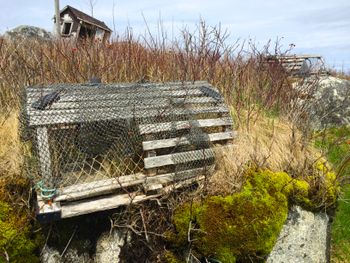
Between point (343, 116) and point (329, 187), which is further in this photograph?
point (343, 116)

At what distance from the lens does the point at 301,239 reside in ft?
10.8

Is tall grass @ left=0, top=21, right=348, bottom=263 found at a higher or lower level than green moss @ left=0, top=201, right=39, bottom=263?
higher

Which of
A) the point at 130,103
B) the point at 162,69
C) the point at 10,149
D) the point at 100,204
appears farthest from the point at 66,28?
the point at 100,204

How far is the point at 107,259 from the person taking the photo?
295cm

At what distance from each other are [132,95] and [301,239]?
84.9 inches

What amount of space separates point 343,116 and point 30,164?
7454 millimetres

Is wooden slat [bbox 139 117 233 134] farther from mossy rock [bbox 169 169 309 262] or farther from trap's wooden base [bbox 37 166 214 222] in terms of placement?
mossy rock [bbox 169 169 309 262]

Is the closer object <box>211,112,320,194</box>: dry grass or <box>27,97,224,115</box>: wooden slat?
<box>27,97,224,115</box>: wooden slat

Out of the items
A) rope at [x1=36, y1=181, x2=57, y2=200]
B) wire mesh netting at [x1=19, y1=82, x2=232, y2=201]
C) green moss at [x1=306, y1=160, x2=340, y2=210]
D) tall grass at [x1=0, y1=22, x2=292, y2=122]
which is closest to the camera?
rope at [x1=36, y1=181, x2=57, y2=200]

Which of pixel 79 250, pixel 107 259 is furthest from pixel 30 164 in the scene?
pixel 107 259

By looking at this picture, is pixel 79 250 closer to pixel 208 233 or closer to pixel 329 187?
pixel 208 233

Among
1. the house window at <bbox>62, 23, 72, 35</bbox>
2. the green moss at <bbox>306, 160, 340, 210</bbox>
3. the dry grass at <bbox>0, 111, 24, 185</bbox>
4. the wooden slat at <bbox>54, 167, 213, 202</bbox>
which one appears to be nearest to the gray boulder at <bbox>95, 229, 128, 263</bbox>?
the wooden slat at <bbox>54, 167, 213, 202</bbox>

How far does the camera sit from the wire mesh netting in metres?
3.04

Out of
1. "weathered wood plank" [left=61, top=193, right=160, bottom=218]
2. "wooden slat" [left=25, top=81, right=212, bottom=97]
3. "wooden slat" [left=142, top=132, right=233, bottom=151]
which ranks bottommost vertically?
"weathered wood plank" [left=61, top=193, right=160, bottom=218]
